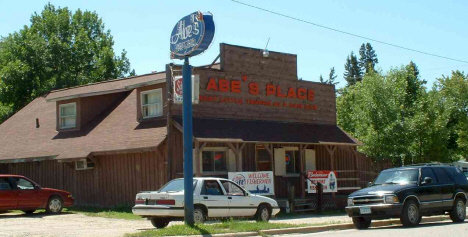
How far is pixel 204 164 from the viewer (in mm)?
24672

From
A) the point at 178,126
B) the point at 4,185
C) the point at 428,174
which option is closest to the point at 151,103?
the point at 178,126

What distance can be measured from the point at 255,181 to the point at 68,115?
1102 cm

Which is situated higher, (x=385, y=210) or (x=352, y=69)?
(x=352, y=69)

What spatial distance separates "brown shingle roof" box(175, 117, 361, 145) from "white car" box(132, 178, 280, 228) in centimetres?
413

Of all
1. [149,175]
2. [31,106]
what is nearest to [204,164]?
[149,175]

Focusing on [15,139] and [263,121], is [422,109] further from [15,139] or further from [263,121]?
[15,139]

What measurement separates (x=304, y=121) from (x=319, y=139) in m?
1.59

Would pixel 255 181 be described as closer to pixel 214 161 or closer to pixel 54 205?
pixel 214 161

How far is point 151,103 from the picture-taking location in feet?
86.0

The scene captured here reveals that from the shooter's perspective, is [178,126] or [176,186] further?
[178,126]

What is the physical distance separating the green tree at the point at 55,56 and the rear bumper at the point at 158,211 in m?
27.8

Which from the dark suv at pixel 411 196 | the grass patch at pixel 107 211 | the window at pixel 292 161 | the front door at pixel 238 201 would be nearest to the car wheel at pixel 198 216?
the front door at pixel 238 201

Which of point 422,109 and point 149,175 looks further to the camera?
point 422,109

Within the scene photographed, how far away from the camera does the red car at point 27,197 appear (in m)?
22.5
